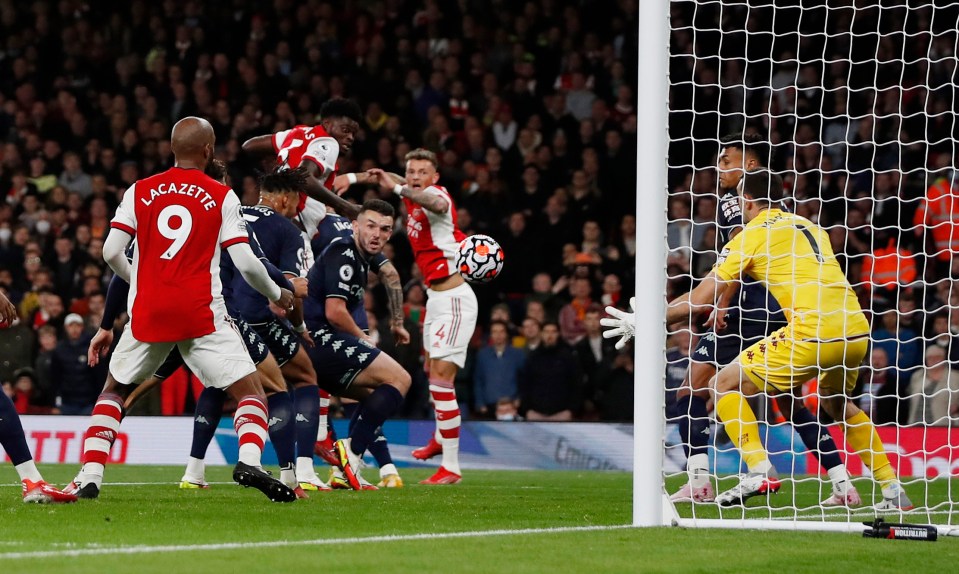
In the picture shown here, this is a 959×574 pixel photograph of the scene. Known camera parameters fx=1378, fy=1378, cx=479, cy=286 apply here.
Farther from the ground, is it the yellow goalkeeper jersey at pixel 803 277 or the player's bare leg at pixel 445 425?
the yellow goalkeeper jersey at pixel 803 277

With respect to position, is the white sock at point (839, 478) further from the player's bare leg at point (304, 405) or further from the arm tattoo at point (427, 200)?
the arm tattoo at point (427, 200)

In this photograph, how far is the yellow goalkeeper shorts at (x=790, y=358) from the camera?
792 cm

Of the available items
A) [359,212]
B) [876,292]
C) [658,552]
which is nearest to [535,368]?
[876,292]

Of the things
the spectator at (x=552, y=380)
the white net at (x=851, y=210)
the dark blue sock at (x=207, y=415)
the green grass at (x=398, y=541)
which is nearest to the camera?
the green grass at (x=398, y=541)

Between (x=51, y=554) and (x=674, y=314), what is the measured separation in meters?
3.55

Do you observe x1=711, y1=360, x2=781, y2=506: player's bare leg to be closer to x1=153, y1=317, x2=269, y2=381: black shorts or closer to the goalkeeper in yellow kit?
the goalkeeper in yellow kit

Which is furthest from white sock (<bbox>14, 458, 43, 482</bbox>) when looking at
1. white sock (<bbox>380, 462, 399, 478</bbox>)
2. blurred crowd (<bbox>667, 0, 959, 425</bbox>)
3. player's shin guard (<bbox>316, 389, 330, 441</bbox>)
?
blurred crowd (<bbox>667, 0, 959, 425</bbox>)

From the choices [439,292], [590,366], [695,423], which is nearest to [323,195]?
[439,292]

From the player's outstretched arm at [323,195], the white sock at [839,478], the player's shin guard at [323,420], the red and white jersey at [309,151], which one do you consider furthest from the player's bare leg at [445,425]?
the white sock at [839,478]

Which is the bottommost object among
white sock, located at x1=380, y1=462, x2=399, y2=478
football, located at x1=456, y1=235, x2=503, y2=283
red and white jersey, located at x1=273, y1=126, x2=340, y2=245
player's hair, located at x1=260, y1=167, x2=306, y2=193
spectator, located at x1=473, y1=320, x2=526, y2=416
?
white sock, located at x1=380, y1=462, x2=399, y2=478

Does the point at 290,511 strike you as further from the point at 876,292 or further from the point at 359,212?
the point at 876,292

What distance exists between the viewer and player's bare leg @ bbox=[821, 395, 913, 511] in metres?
8.20

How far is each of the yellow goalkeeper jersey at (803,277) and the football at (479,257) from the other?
3.33 metres

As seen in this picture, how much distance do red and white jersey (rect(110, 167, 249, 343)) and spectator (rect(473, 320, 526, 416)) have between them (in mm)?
8302
